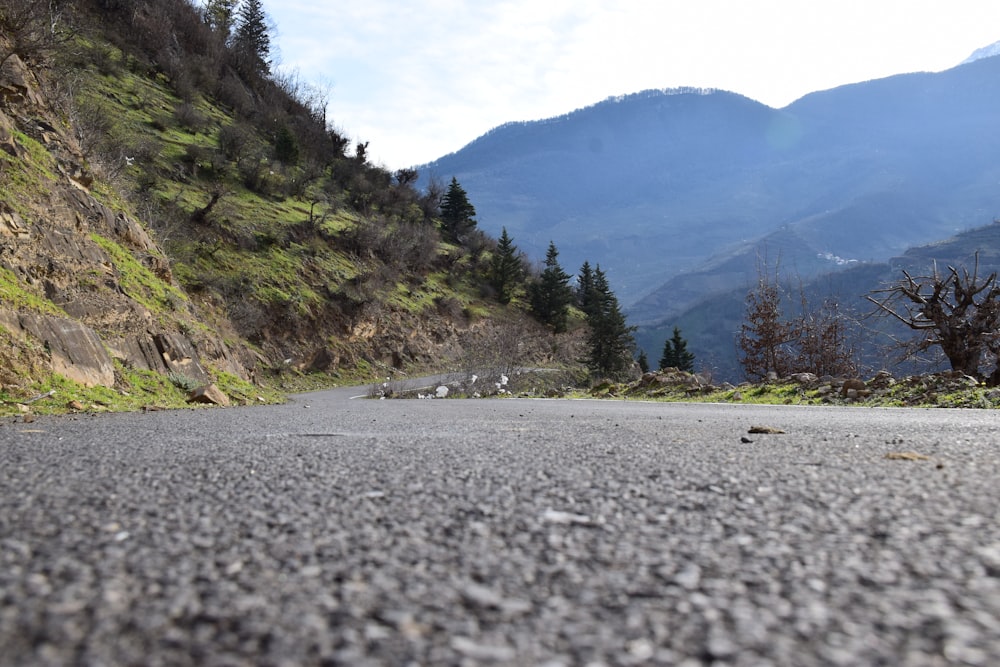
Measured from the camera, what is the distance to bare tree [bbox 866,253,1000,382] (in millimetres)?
12508

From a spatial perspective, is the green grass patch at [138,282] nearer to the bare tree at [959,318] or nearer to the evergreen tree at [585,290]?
the bare tree at [959,318]

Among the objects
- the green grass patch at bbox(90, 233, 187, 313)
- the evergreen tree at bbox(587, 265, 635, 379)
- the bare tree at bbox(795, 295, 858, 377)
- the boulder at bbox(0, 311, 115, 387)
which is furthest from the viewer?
the evergreen tree at bbox(587, 265, 635, 379)

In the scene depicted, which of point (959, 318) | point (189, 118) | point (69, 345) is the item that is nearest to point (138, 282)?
point (69, 345)

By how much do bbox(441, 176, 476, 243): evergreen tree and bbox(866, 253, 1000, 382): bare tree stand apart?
159 ft

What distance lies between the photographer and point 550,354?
49.3 meters

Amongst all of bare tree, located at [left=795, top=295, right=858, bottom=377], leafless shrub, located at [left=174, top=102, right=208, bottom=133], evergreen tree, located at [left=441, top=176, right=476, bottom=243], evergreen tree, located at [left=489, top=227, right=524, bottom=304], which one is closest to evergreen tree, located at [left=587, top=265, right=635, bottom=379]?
evergreen tree, located at [left=489, top=227, right=524, bottom=304]

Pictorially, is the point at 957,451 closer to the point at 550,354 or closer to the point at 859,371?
the point at 859,371

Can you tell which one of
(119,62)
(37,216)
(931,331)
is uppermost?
(119,62)

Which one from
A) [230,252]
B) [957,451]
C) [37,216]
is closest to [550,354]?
[230,252]

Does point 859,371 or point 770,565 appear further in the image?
point 859,371

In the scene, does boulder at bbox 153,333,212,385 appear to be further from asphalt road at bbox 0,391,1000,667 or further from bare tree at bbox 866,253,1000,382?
bare tree at bbox 866,253,1000,382

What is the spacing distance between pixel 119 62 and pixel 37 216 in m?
37.9

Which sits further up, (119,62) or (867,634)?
(119,62)

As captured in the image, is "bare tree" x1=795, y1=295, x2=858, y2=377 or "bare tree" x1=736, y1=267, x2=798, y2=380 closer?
"bare tree" x1=795, y1=295, x2=858, y2=377
